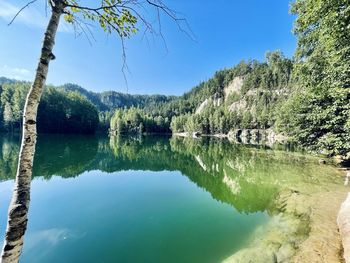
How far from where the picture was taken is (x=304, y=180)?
16.8m

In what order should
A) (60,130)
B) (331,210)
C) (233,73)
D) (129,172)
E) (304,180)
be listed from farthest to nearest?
1. (233,73)
2. (60,130)
3. (129,172)
4. (304,180)
5. (331,210)

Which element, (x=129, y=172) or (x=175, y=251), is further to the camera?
(x=129, y=172)

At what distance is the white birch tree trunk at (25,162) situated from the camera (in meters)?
2.71

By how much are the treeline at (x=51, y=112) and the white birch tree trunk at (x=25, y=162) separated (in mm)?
89954

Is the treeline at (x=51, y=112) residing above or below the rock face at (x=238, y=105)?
below

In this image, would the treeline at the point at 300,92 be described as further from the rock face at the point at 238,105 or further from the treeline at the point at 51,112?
the treeline at the point at 51,112

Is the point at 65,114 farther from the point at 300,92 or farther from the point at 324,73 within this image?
the point at 324,73

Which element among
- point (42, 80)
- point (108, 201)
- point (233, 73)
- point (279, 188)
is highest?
point (233, 73)

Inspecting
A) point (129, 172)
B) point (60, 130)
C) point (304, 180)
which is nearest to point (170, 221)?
point (304, 180)

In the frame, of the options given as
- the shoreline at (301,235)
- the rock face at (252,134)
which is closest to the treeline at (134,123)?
the rock face at (252,134)

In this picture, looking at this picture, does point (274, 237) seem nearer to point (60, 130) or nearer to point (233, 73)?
point (60, 130)

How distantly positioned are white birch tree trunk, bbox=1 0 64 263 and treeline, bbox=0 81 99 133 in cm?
8995

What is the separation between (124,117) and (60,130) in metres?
37.3

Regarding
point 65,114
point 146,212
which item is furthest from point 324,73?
point 65,114
